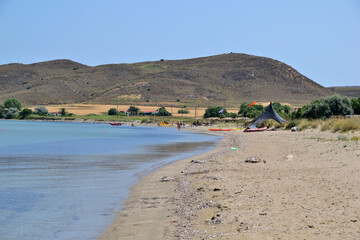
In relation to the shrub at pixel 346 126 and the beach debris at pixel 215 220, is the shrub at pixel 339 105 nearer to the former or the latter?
the shrub at pixel 346 126

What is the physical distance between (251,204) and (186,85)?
134 meters

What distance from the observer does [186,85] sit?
142 meters

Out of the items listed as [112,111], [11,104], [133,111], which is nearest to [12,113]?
[11,104]

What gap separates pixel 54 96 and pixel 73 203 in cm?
12868

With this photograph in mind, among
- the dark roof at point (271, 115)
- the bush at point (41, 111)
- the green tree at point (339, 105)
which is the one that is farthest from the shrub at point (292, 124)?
the bush at point (41, 111)

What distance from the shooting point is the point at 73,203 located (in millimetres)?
11516

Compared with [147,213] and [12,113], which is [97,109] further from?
[147,213]

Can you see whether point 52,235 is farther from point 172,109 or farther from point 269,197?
point 172,109

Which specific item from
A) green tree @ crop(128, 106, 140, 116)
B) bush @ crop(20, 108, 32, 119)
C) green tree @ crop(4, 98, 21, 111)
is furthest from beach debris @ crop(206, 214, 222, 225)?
green tree @ crop(4, 98, 21, 111)

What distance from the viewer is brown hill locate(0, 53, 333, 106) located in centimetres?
13212

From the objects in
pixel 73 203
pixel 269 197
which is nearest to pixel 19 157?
pixel 73 203

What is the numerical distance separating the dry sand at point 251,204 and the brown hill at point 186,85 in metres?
109

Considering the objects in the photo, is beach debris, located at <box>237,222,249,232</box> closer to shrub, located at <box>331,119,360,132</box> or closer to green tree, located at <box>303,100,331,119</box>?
shrub, located at <box>331,119,360,132</box>

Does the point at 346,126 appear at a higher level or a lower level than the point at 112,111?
lower
